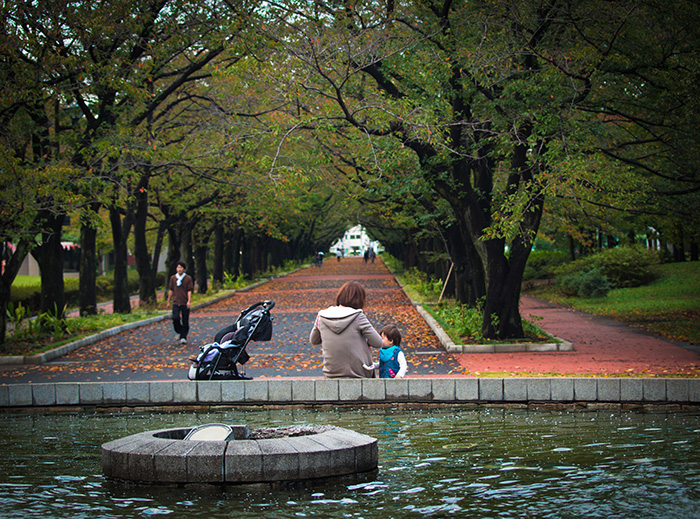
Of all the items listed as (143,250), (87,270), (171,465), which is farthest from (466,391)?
(143,250)

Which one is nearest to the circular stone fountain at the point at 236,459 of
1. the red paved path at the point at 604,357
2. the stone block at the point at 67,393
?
the stone block at the point at 67,393

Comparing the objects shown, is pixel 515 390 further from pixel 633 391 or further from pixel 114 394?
pixel 114 394

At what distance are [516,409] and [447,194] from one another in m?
8.37

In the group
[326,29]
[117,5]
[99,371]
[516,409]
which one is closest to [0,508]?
[516,409]

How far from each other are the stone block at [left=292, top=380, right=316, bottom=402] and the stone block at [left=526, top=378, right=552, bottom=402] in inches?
107

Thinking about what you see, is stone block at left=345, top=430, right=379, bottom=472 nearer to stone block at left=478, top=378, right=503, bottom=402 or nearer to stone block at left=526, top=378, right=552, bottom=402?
stone block at left=478, top=378, right=503, bottom=402

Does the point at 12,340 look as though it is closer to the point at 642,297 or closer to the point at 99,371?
the point at 99,371

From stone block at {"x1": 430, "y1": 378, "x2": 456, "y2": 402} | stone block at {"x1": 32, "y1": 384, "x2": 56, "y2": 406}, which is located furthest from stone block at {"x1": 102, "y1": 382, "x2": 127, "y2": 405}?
stone block at {"x1": 430, "y1": 378, "x2": 456, "y2": 402}

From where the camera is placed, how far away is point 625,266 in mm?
33844

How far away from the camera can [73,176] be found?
16688 millimetres

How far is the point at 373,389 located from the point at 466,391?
3.93 feet

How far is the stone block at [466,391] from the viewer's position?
9.38 meters

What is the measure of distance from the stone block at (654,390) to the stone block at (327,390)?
3.80m

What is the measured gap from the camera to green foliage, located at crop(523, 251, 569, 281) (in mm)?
42344
